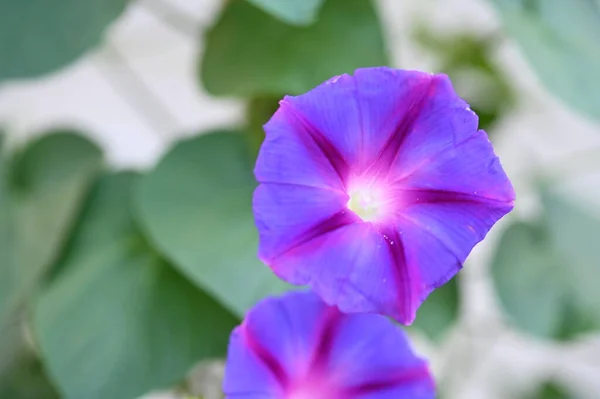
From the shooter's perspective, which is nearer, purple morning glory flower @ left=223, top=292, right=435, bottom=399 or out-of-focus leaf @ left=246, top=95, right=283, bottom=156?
purple morning glory flower @ left=223, top=292, right=435, bottom=399

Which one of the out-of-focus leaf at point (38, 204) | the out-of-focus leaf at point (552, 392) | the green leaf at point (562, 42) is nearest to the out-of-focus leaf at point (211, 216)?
the out-of-focus leaf at point (38, 204)

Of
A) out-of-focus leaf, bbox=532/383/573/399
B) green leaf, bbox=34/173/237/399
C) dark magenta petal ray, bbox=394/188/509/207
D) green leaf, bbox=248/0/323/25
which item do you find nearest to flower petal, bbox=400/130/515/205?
dark magenta petal ray, bbox=394/188/509/207

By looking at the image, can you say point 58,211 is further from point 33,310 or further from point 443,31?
point 443,31

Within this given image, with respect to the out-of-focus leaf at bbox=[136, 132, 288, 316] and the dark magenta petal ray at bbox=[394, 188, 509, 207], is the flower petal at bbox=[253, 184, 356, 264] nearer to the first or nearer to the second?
the dark magenta petal ray at bbox=[394, 188, 509, 207]

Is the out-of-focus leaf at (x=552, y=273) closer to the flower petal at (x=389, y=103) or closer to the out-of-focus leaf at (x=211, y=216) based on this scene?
the out-of-focus leaf at (x=211, y=216)

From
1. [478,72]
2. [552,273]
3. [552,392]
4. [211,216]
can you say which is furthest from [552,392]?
[211,216]

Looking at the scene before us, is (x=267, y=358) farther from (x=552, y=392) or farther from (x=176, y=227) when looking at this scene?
(x=552, y=392)

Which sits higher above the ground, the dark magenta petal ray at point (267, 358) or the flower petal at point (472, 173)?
the flower petal at point (472, 173)
